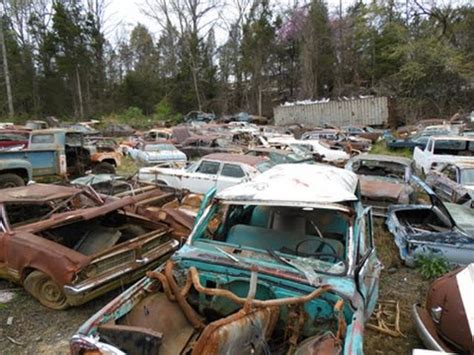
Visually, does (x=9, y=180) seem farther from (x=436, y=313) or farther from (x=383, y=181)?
(x=436, y=313)

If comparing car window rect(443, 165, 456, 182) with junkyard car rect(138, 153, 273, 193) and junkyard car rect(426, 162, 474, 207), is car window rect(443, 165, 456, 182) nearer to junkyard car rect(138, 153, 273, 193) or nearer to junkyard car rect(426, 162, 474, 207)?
junkyard car rect(426, 162, 474, 207)

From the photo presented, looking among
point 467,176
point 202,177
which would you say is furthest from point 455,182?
point 202,177

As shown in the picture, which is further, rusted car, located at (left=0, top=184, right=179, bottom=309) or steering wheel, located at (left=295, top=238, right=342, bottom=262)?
rusted car, located at (left=0, top=184, right=179, bottom=309)

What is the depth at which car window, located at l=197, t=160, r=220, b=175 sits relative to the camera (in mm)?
10016

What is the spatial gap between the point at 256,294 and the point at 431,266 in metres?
3.80

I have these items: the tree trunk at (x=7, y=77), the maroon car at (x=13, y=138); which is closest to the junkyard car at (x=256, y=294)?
the maroon car at (x=13, y=138)

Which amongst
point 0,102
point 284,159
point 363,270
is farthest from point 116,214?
point 0,102

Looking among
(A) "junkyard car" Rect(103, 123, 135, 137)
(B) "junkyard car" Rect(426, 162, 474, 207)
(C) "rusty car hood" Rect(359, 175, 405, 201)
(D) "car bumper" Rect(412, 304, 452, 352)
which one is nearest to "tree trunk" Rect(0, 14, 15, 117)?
(A) "junkyard car" Rect(103, 123, 135, 137)

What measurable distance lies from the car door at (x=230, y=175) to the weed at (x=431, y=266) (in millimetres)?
4684

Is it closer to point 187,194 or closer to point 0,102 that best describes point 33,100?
point 0,102

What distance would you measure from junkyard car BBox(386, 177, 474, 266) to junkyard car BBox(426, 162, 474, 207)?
129cm

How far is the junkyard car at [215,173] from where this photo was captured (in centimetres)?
964

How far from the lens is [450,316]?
343 cm

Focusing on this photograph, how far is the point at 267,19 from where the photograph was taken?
4078 cm
